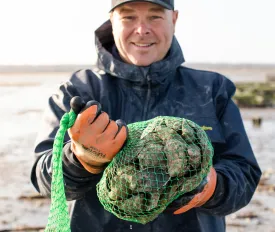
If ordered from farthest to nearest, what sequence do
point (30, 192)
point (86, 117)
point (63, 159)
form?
point (30, 192) → point (63, 159) → point (86, 117)

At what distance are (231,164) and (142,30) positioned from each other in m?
1.07

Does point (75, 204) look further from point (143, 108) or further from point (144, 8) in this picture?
point (144, 8)

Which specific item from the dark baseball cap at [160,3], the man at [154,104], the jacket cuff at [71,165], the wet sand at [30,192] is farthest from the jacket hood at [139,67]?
the wet sand at [30,192]

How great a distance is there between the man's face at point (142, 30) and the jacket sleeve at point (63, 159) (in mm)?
426

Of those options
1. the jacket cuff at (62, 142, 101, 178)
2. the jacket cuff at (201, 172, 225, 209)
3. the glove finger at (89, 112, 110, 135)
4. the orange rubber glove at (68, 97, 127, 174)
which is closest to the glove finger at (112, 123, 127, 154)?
the orange rubber glove at (68, 97, 127, 174)

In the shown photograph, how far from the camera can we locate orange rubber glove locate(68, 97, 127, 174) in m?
2.58

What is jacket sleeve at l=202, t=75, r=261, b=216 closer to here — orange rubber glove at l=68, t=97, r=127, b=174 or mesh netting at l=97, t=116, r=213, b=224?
mesh netting at l=97, t=116, r=213, b=224

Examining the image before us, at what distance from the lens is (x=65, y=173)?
3.04m

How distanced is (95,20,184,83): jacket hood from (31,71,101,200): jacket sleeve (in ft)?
0.78

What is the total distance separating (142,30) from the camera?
3.45 metres

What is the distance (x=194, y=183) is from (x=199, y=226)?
0.64 metres

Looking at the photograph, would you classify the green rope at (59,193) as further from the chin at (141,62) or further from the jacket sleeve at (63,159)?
the chin at (141,62)

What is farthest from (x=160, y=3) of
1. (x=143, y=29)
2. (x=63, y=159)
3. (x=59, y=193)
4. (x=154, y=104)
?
(x=59, y=193)

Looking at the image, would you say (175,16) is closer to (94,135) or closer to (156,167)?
(156,167)
